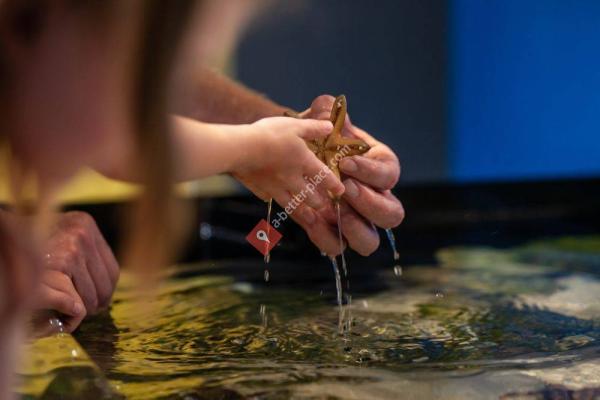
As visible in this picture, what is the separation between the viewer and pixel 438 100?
8.49ft

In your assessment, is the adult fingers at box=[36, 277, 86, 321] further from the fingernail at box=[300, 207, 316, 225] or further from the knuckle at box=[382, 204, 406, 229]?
the knuckle at box=[382, 204, 406, 229]

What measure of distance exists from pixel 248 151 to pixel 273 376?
0.21 m

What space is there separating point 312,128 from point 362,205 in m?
0.22

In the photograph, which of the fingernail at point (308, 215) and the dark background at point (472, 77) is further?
the dark background at point (472, 77)

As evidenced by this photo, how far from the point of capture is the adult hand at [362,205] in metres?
1.12

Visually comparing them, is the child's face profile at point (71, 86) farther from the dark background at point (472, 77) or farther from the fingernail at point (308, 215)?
the dark background at point (472, 77)

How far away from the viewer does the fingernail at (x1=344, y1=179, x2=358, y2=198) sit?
112 centimetres

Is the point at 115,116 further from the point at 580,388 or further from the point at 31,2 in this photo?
the point at 580,388

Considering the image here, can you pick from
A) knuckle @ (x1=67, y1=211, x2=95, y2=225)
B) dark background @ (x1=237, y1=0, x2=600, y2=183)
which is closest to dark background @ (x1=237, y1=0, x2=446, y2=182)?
dark background @ (x1=237, y1=0, x2=600, y2=183)

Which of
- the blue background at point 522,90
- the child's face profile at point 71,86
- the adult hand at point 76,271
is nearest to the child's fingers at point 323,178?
the adult hand at point 76,271

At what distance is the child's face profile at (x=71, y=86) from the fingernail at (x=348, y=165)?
589mm

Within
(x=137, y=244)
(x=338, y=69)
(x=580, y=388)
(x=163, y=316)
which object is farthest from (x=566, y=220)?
(x=137, y=244)

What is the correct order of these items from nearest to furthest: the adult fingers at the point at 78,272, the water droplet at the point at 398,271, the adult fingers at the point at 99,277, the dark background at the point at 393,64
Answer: the adult fingers at the point at 78,272
the adult fingers at the point at 99,277
the water droplet at the point at 398,271
the dark background at the point at 393,64

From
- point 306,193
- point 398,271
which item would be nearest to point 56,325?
point 306,193
